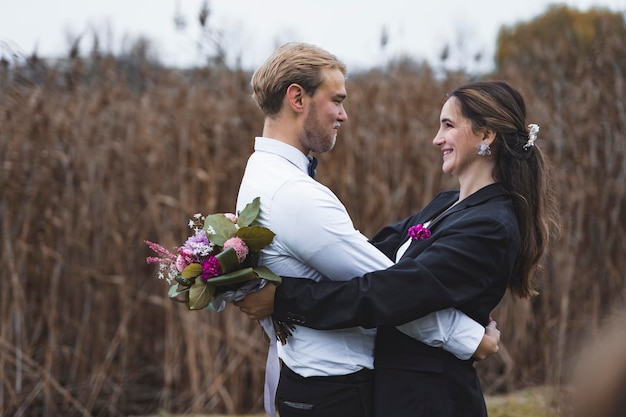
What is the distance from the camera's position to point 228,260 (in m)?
2.22

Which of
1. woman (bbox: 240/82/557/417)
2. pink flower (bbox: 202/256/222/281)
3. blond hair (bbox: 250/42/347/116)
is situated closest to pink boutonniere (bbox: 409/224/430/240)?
woman (bbox: 240/82/557/417)

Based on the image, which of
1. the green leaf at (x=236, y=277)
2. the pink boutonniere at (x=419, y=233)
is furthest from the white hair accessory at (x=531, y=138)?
the green leaf at (x=236, y=277)

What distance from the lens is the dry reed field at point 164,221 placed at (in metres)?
4.93

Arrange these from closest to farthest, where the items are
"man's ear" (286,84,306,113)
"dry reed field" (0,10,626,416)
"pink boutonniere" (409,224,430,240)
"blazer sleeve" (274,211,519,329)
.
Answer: "blazer sleeve" (274,211,519,329) < "man's ear" (286,84,306,113) < "pink boutonniere" (409,224,430,240) < "dry reed field" (0,10,626,416)

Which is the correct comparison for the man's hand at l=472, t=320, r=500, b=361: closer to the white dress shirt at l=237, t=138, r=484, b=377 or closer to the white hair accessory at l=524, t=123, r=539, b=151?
the white dress shirt at l=237, t=138, r=484, b=377

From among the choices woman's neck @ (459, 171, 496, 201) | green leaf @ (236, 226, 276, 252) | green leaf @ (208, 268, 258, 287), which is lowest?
green leaf @ (208, 268, 258, 287)

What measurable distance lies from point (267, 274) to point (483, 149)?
857mm

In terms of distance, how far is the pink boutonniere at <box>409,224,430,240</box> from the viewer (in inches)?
97.7

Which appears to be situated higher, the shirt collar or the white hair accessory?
the white hair accessory

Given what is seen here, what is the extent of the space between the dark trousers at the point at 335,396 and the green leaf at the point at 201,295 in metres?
0.38

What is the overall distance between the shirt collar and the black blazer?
0.37m

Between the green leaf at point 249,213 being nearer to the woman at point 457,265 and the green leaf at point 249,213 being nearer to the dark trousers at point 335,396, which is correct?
the woman at point 457,265

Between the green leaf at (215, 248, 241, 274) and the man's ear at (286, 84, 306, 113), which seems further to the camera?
the man's ear at (286, 84, 306, 113)

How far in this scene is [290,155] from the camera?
2.39 meters
